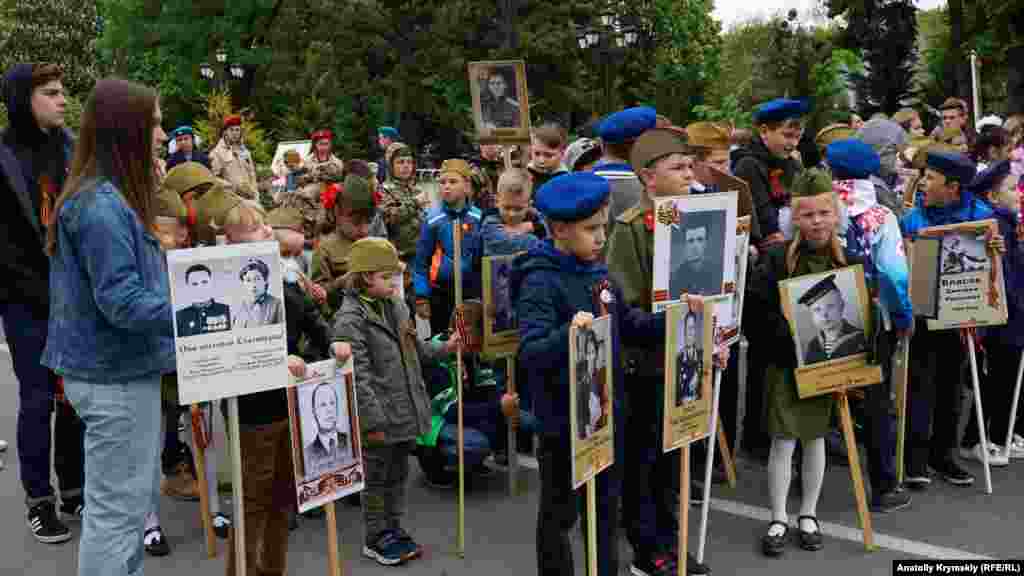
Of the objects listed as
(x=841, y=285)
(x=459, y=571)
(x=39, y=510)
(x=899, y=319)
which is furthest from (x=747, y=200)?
(x=39, y=510)

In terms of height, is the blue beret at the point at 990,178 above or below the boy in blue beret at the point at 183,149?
below

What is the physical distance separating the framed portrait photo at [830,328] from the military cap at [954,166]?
138 cm

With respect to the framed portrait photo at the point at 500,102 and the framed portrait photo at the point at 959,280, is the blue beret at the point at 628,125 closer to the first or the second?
the framed portrait photo at the point at 500,102

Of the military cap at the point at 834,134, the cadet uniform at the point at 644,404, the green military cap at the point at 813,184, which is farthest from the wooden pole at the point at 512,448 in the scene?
the military cap at the point at 834,134

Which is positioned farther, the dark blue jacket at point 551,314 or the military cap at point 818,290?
the military cap at point 818,290

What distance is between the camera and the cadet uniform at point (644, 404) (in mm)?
4754

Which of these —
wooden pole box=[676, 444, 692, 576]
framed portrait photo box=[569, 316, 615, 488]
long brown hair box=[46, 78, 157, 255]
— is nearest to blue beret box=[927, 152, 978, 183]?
wooden pole box=[676, 444, 692, 576]

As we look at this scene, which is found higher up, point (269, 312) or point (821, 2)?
point (821, 2)

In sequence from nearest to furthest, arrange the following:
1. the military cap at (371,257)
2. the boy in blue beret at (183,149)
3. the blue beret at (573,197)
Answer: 1. the blue beret at (573,197)
2. the military cap at (371,257)
3. the boy in blue beret at (183,149)

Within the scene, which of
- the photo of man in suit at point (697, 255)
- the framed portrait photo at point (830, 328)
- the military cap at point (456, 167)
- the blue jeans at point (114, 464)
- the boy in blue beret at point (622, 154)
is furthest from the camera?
the military cap at point (456, 167)

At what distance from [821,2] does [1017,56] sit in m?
9.37

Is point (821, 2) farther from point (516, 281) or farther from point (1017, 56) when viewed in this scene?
point (516, 281)

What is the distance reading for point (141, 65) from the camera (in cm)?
4316

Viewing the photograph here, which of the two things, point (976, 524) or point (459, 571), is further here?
point (976, 524)
